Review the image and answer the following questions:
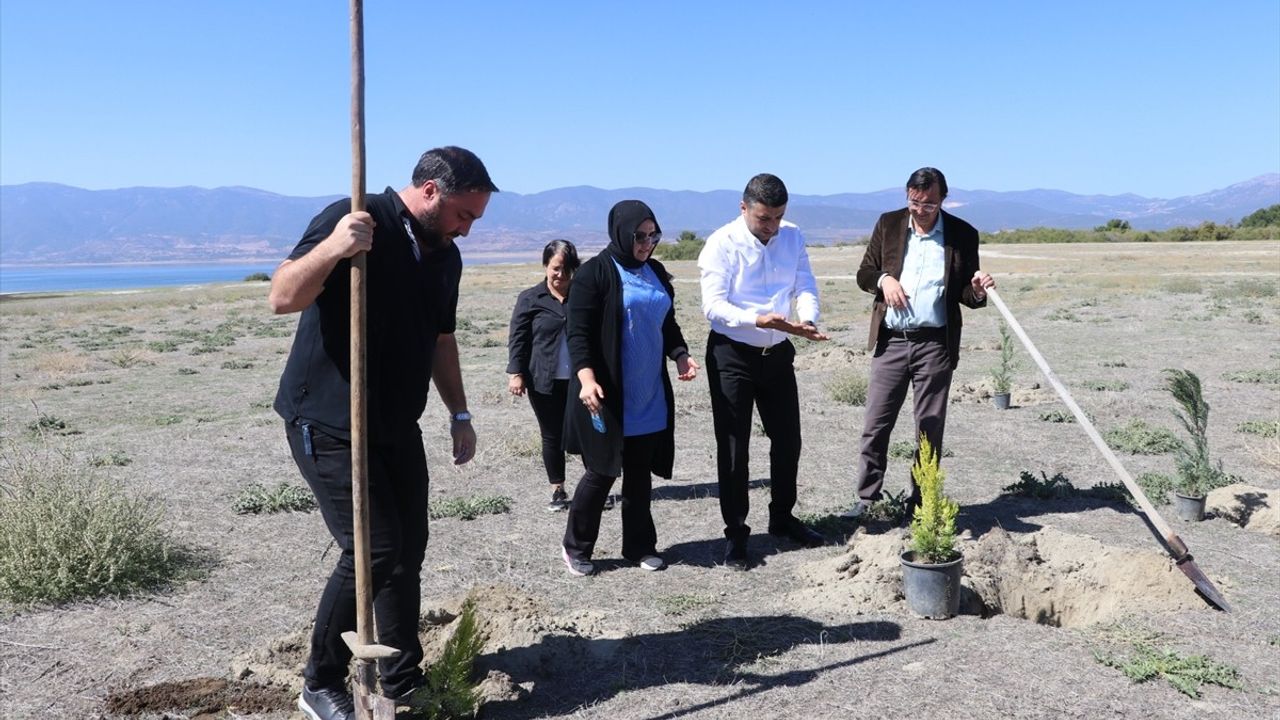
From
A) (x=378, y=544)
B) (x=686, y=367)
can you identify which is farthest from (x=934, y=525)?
(x=378, y=544)

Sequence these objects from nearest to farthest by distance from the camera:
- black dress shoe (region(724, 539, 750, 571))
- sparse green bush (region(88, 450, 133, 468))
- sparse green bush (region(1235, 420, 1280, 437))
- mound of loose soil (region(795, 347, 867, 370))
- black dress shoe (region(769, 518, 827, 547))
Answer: black dress shoe (region(724, 539, 750, 571)), black dress shoe (region(769, 518, 827, 547)), sparse green bush (region(88, 450, 133, 468)), sparse green bush (region(1235, 420, 1280, 437)), mound of loose soil (region(795, 347, 867, 370))

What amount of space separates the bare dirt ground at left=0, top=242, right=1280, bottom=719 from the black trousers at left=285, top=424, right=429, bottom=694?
462mm

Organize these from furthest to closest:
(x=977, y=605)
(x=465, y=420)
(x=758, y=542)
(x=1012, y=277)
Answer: (x=1012, y=277)
(x=758, y=542)
(x=977, y=605)
(x=465, y=420)

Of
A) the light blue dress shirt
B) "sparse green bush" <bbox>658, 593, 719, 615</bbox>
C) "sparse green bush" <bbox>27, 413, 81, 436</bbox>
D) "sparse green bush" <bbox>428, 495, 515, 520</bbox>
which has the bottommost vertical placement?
"sparse green bush" <bbox>27, 413, 81, 436</bbox>

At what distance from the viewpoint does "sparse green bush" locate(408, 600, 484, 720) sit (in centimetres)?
336

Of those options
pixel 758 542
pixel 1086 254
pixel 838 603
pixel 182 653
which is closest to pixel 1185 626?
pixel 838 603

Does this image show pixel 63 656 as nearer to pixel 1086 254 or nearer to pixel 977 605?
pixel 977 605

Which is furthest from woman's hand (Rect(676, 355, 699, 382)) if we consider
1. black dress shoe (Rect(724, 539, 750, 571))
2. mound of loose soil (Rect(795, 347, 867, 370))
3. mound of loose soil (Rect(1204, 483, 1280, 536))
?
mound of loose soil (Rect(795, 347, 867, 370))

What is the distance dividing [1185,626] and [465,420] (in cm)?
324

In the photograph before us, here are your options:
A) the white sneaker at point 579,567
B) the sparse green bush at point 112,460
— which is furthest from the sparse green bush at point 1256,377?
the sparse green bush at point 112,460

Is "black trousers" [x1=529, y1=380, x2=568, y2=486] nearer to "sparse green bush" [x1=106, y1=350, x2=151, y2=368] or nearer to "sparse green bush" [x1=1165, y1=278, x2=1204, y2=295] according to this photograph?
"sparse green bush" [x1=106, y1=350, x2=151, y2=368]

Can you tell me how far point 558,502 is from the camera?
663cm

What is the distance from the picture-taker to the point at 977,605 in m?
4.62

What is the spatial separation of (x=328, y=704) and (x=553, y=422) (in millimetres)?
3261
